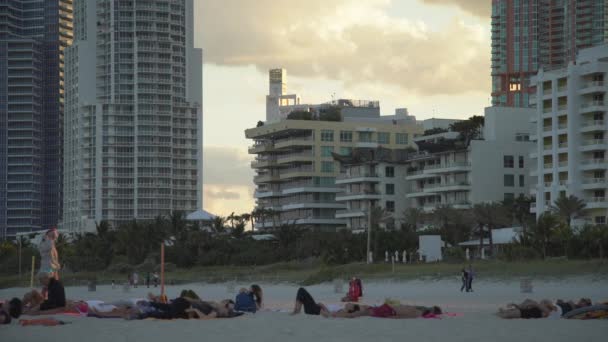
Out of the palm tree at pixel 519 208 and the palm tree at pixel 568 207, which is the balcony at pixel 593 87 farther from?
the palm tree at pixel 519 208

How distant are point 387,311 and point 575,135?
83.6 m

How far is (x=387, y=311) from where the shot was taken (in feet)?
95.9

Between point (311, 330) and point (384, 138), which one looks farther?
point (384, 138)

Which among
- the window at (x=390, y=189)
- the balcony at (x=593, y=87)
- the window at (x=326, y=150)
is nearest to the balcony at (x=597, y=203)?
the balcony at (x=593, y=87)

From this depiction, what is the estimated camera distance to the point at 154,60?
189 metres

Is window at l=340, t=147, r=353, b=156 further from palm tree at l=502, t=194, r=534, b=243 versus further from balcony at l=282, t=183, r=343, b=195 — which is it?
palm tree at l=502, t=194, r=534, b=243

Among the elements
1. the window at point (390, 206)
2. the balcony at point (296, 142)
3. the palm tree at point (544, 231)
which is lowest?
the palm tree at point (544, 231)

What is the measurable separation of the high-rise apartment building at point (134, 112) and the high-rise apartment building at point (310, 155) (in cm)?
3295

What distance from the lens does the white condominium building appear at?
124375 mm

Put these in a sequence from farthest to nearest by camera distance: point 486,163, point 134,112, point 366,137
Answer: point 134,112
point 366,137
point 486,163

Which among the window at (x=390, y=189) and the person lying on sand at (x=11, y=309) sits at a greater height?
the window at (x=390, y=189)

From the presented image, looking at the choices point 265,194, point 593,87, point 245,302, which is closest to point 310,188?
point 265,194

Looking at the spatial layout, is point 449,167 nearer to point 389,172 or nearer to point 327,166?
point 389,172

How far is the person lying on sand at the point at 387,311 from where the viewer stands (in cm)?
2912
